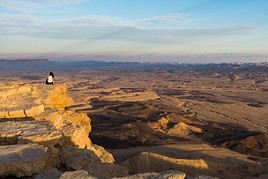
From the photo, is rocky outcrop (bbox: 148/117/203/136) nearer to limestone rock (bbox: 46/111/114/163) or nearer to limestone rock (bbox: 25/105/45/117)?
limestone rock (bbox: 46/111/114/163)

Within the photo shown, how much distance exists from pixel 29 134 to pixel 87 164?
58.3 inches

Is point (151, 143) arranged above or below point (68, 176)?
below

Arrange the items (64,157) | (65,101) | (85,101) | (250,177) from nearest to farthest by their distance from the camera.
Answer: (64,157), (65,101), (250,177), (85,101)

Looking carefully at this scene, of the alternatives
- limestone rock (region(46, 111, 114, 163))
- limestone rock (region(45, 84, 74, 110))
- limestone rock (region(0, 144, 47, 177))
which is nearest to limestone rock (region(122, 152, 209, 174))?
limestone rock (region(45, 84, 74, 110))

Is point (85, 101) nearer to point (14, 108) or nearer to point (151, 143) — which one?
point (151, 143)

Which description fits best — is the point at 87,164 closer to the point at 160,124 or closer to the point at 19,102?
the point at 19,102

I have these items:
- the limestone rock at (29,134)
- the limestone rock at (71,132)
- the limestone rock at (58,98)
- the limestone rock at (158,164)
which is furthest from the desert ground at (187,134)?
the limestone rock at (29,134)

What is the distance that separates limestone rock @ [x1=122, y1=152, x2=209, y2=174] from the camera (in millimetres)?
17875

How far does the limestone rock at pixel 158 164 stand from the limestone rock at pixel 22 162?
10.6 metres

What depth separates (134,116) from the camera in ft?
134

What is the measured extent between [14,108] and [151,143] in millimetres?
16559

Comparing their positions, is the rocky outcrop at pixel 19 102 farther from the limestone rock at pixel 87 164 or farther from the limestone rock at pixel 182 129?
the limestone rock at pixel 182 129

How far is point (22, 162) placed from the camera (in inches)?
284

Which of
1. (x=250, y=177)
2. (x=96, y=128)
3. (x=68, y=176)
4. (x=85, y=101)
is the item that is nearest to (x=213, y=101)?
(x=85, y=101)
